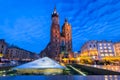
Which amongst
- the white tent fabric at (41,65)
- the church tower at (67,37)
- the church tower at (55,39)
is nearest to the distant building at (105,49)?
the church tower at (67,37)

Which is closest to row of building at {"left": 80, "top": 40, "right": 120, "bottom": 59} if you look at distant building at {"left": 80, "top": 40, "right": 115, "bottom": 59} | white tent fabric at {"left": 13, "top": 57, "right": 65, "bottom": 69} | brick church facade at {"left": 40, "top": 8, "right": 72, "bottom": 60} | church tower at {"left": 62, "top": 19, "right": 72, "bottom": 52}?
distant building at {"left": 80, "top": 40, "right": 115, "bottom": 59}

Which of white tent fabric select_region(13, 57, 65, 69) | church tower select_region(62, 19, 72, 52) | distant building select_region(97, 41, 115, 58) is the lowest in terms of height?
white tent fabric select_region(13, 57, 65, 69)

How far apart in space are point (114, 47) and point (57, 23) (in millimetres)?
52233

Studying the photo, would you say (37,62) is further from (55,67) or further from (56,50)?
(56,50)

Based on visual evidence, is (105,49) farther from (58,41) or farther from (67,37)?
(58,41)

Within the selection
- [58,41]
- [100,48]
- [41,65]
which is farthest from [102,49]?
[41,65]

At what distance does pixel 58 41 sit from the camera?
12875cm

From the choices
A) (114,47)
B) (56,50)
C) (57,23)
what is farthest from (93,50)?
(57,23)

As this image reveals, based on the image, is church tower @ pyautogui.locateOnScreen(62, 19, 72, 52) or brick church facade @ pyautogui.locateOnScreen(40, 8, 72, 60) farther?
church tower @ pyautogui.locateOnScreen(62, 19, 72, 52)

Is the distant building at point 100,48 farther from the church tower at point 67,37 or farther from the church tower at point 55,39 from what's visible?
the church tower at point 55,39

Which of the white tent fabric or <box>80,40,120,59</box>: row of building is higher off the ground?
<box>80,40,120,59</box>: row of building

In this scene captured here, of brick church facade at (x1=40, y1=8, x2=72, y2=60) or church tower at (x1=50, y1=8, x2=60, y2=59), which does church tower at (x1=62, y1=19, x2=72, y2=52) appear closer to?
brick church facade at (x1=40, y1=8, x2=72, y2=60)

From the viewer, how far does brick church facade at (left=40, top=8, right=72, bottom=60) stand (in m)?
126

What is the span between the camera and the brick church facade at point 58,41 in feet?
413
